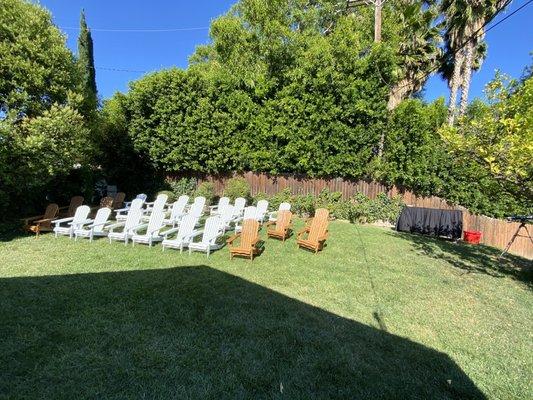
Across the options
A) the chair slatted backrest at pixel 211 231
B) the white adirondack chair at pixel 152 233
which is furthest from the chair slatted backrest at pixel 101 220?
the chair slatted backrest at pixel 211 231

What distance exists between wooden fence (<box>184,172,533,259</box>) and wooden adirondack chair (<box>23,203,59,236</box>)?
7.83m

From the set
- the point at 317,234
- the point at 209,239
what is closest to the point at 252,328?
the point at 209,239

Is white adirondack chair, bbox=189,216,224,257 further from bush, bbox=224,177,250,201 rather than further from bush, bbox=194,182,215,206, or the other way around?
bush, bbox=194,182,215,206

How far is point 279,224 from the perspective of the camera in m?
10.4

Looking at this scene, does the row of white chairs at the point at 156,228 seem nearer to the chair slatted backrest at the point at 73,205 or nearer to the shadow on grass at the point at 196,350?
the chair slatted backrest at the point at 73,205

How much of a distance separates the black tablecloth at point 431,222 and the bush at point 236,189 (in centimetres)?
664

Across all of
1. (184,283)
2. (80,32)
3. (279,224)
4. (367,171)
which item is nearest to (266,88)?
(367,171)

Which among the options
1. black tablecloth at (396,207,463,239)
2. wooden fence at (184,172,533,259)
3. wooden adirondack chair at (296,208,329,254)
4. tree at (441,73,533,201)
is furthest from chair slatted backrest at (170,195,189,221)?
black tablecloth at (396,207,463,239)

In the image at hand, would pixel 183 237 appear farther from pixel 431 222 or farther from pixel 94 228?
pixel 431 222

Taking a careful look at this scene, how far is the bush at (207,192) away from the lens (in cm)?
1570

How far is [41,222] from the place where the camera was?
9.81 metres

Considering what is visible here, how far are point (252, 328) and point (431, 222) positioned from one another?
35.1 feet

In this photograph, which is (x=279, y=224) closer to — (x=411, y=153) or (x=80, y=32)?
(x=411, y=153)

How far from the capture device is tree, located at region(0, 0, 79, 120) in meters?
9.35
